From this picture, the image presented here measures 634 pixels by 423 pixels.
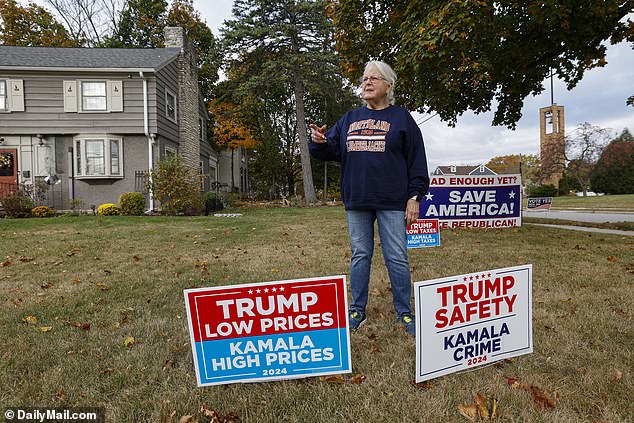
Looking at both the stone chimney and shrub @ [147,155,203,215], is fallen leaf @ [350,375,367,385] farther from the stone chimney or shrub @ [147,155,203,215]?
the stone chimney

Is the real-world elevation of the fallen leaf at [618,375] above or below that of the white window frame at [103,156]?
below

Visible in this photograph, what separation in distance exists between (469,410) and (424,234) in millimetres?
3675

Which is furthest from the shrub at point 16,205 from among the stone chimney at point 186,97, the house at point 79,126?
the stone chimney at point 186,97

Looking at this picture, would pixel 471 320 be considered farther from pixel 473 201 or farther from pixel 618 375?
pixel 473 201

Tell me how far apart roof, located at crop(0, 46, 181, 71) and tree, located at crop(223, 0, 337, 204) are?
3.76 meters

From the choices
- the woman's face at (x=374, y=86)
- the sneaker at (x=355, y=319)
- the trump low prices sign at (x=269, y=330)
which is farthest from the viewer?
the sneaker at (x=355, y=319)

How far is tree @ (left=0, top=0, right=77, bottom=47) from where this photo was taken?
81.0 feet

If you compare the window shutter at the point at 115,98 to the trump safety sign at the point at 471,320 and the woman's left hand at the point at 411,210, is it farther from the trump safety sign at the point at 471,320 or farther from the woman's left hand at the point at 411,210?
the trump safety sign at the point at 471,320

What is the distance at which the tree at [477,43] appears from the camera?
652 centimetres

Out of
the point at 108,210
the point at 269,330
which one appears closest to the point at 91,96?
the point at 108,210

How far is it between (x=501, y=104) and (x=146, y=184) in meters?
11.7

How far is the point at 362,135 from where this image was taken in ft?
8.59

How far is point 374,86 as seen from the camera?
2.57 m

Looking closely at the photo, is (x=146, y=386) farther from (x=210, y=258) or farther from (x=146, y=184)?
(x=146, y=184)
